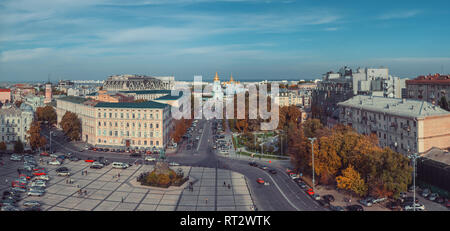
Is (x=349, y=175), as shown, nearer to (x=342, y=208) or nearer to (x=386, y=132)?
(x=342, y=208)

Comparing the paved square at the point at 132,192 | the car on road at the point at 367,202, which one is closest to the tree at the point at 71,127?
the paved square at the point at 132,192

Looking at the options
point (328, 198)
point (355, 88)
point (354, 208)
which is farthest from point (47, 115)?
point (354, 208)

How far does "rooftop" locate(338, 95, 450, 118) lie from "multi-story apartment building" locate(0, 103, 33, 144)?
203 feet

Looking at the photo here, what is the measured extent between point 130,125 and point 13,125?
896 inches

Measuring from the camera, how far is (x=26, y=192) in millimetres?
40031

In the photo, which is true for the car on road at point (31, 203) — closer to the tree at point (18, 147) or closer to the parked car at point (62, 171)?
the parked car at point (62, 171)

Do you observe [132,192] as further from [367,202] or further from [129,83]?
[129,83]

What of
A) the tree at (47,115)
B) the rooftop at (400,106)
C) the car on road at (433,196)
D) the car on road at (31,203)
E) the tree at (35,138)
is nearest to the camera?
the car on road at (31,203)

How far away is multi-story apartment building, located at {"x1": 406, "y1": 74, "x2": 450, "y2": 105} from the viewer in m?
68.1

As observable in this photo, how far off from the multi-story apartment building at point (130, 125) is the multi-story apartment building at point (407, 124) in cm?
3621

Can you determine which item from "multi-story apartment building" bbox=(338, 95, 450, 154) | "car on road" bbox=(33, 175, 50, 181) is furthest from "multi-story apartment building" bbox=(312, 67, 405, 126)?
"car on road" bbox=(33, 175, 50, 181)

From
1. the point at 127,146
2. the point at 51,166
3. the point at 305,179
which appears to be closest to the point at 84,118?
the point at 127,146

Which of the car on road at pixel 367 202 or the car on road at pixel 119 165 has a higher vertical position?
the car on road at pixel 119 165

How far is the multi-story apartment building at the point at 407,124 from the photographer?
1815 inches
